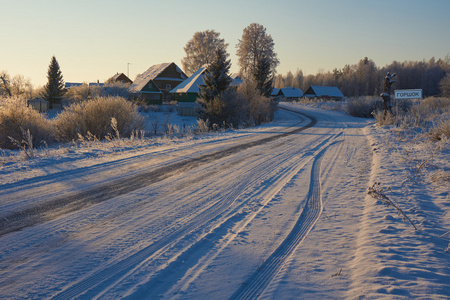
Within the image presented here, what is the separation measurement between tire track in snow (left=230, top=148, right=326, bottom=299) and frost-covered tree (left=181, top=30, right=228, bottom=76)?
6018 cm

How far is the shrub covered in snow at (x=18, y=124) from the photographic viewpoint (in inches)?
556

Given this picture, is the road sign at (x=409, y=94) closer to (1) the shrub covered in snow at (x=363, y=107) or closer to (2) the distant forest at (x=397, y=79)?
(1) the shrub covered in snow at (x=363, y=107)

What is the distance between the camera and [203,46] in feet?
208

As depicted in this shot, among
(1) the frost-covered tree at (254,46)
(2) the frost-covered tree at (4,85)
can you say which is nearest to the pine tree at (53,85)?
(2) the frost-covered tree at (4,85)

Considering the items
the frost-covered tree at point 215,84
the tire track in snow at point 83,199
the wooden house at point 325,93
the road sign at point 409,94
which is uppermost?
the wooden house at point 325,93

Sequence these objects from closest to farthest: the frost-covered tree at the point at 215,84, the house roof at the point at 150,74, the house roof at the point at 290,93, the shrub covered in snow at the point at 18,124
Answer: the shrub covered in snow at the point at 18,124
the frost-covered tree at the point at 215,84
the house roof at the point at 150,74
the house roof at the point at 290,93

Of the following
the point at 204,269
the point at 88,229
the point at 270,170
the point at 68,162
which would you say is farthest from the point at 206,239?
the point at 68,162

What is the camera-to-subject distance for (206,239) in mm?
3826

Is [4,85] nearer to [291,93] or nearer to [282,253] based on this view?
[282,253]

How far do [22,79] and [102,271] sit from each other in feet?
308

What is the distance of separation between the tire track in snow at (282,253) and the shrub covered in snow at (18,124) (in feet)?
43.5

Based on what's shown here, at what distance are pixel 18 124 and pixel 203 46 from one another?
53321 mm

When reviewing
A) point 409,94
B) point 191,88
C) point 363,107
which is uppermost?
point 191,88

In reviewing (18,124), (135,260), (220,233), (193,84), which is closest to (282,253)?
(220,233)
